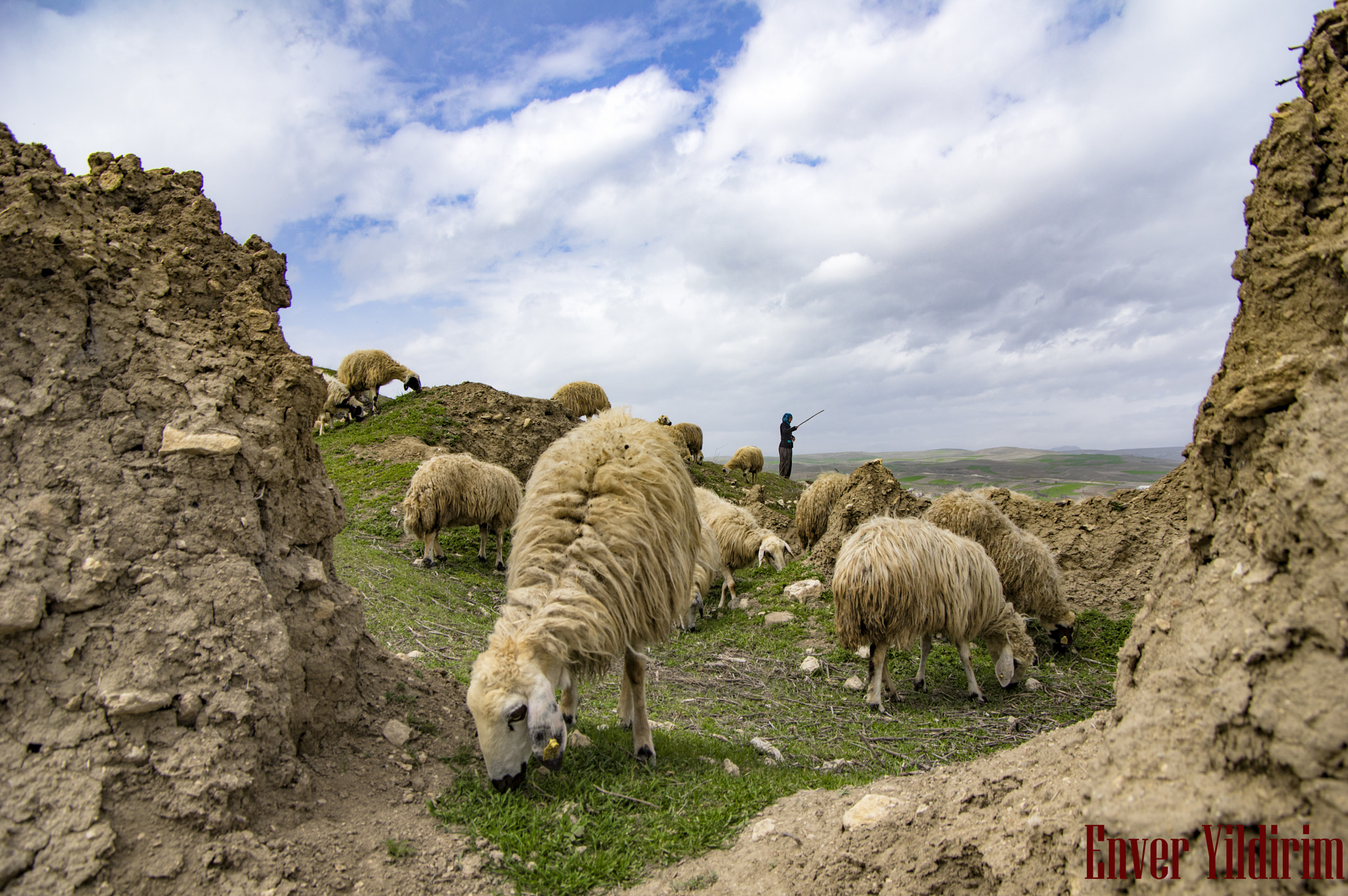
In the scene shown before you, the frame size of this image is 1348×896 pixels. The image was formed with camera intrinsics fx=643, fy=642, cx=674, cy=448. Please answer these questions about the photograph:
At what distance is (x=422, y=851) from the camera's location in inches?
128

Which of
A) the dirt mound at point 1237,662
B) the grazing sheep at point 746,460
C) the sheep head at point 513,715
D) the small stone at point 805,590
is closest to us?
the dirt mound at point 1237,662

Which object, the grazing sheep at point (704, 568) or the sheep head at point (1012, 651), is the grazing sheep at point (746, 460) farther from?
the sheep head at point (1012, 651)

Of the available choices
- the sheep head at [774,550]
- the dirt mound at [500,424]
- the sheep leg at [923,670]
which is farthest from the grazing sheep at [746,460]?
the sheep leg at [923,670]

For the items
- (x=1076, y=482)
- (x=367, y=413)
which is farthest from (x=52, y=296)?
(x=1076, y=482)

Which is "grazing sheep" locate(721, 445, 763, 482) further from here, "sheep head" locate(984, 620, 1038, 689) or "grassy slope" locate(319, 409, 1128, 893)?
"sheep head" locate(984, 620, 1038, 689)

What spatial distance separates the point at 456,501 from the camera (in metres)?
11.9

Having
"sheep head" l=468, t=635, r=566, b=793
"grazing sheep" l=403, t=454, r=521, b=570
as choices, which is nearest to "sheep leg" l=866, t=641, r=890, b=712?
"sheep head" l=468, t=635, r=566, b=793

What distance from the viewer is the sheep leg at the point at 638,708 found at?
4723 mm

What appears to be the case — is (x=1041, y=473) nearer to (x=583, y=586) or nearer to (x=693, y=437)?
(x=693, y=437)

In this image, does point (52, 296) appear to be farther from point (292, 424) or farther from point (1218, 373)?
point (1218, 373)

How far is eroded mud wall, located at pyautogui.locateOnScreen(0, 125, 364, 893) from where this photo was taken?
9.50 ft

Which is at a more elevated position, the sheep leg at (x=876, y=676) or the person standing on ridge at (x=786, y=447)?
the person standing on ridge at (x=786, y=447)

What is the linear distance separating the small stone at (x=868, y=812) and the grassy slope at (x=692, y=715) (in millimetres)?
714

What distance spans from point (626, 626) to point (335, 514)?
2203mm
